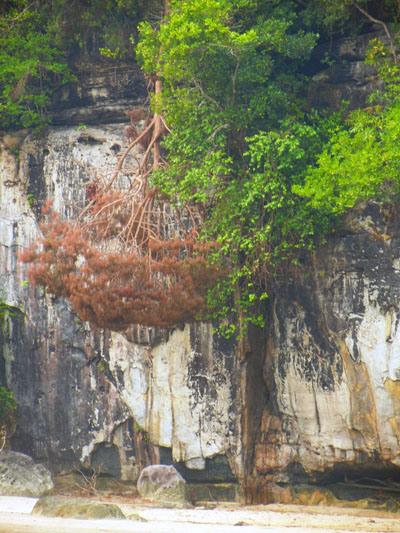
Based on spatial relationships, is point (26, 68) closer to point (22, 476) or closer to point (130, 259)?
point (130, 259)

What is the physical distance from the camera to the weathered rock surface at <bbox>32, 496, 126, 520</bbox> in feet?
49.9

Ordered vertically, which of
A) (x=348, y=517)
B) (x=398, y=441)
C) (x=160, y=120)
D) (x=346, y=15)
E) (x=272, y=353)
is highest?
(x=346, y=15)

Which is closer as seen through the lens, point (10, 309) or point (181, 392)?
point (181, 392)

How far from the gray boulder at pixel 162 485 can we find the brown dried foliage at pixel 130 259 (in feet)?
7.57

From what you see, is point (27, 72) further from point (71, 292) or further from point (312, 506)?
point (312, 506)

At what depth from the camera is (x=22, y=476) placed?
17438mm

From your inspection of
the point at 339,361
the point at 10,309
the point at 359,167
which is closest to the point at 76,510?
the point at 339,361

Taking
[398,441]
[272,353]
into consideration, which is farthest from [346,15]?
[398,441]

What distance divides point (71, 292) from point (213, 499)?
4057 millimetres

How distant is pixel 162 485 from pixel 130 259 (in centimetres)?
356

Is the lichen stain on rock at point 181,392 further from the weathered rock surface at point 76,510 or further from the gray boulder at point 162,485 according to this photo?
the weathered rock surface at point 76,510

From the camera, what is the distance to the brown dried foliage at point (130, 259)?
1678cm

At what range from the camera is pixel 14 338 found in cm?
1897

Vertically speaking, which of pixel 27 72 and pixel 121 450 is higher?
pixel 27 72
